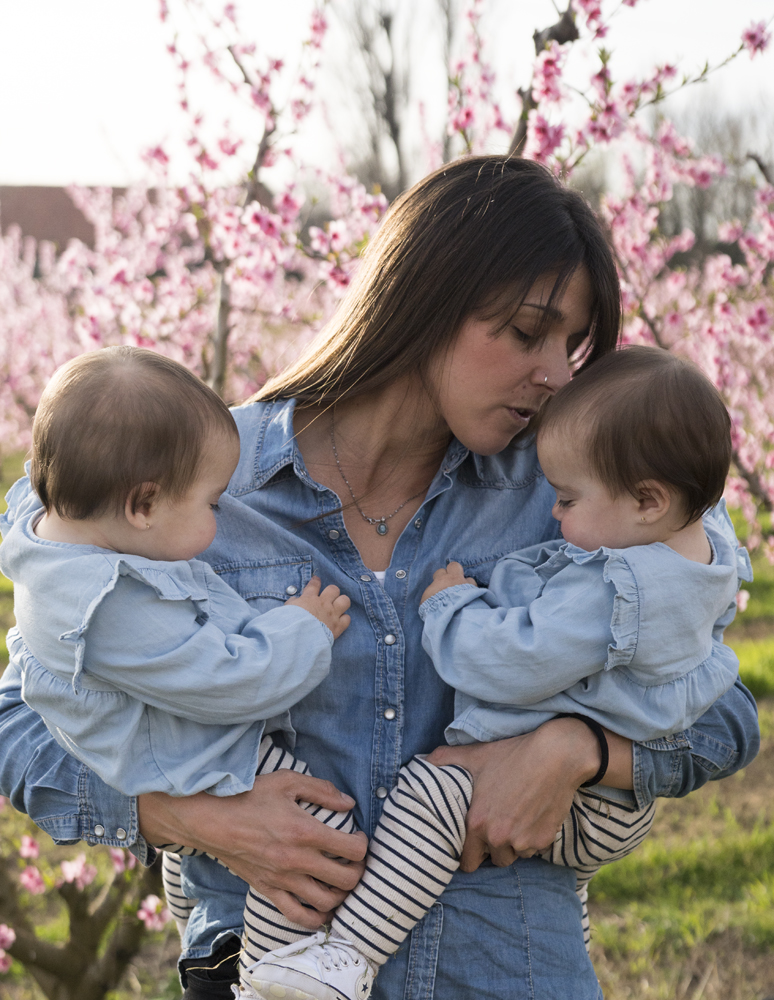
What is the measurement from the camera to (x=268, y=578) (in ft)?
5.61

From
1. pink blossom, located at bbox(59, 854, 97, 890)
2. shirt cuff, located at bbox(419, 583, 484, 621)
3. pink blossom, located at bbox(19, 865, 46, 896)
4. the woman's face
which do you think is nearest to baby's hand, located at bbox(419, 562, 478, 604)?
→ shirt cuff, located at bbox(419, 583, 484, 621)

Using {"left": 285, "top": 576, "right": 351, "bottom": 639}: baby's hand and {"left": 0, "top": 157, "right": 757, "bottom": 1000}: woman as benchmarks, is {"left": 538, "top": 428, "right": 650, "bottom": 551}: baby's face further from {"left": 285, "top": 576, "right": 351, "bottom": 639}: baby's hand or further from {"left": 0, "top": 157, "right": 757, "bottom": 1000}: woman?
{"left": 285, "top": 576, "right": 351, "bottom": 639}: baby's hand

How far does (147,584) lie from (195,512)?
0.16 m

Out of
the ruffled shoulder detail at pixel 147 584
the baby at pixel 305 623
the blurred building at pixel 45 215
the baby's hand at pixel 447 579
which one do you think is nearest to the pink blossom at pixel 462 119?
the baby at pixel 305 623

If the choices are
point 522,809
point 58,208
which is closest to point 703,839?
point 522,809

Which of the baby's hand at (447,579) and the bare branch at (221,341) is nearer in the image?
the baby's hand at (447,579)

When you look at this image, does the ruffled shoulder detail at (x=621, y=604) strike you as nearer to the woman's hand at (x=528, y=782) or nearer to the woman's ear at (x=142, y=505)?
the woman's hand at (x=528, y=782)

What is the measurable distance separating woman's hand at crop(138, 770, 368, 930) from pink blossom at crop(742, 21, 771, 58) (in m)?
3.30

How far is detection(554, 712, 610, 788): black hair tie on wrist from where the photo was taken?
1528mm

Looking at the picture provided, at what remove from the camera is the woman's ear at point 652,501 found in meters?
1.53

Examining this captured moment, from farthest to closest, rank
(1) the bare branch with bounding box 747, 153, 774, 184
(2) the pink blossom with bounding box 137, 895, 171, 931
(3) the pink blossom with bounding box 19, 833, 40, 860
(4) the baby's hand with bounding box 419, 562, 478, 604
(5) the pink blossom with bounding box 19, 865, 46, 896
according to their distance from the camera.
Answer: (1) the bare branch with bounding box 747, 153, 774, 184
(5) the pink blossom with bounding box 19, 865, 46, 896
(3) the pink blossom with bounding box 19, 833, 40, 860
(2) the pink blossom with bounding box 137, 895, 171, 931
(4) the baby's hand with bounding box 419, 562, 478, 604

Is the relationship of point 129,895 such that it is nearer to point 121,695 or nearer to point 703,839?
point 121,695

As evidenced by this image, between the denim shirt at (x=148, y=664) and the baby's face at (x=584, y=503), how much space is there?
49cm

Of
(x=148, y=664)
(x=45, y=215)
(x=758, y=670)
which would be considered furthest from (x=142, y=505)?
(x=45, y=215)
